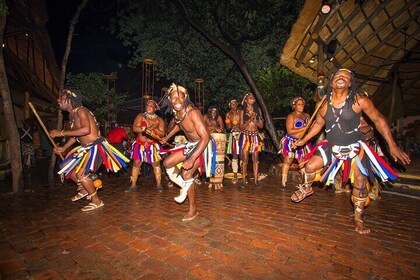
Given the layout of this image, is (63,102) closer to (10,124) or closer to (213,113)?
(10,124)

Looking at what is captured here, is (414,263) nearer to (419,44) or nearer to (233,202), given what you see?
(233,202)

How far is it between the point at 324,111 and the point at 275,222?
5.89ft

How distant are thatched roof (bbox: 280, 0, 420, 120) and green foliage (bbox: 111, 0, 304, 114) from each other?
7.98ft

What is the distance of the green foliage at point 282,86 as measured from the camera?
35.0 feet

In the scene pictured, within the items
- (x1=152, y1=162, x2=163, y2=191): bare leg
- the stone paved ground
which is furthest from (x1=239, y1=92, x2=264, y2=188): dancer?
(x1=152, y1=162, x2=163, y2=191): bare leg

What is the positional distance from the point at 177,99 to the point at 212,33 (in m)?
8.53

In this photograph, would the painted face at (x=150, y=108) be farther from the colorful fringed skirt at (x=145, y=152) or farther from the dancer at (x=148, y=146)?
the colorful fringed skirt at (x=145, y=152)

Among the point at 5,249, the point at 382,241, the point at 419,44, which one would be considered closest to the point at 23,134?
the point at 5,249

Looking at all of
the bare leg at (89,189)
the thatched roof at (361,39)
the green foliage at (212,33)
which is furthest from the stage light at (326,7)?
the bare leg at (89,189)

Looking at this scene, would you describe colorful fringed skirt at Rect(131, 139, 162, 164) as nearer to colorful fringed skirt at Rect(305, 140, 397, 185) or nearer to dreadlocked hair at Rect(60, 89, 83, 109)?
dreadlocked hair at Rect(60, 89, 83, 109)

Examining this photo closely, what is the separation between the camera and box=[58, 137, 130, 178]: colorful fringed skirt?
14.3 feet

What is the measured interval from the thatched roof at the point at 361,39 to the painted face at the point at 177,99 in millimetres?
4438

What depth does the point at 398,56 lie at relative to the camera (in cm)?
815

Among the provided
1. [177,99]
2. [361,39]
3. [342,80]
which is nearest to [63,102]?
[177,99]
